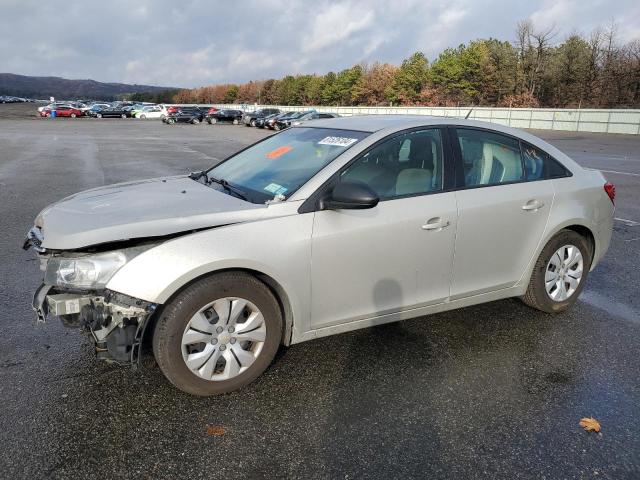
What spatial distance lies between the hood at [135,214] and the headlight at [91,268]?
8cm

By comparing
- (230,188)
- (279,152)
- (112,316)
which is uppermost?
(279,152)

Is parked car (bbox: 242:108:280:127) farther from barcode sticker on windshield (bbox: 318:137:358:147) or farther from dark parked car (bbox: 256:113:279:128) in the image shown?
barcode sticker on windshield (bbox: 318:137:358:147)

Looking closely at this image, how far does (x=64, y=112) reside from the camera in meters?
58.2

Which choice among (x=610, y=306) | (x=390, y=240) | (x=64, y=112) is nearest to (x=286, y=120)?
(x=64, y=112)

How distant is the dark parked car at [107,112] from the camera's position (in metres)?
60.7

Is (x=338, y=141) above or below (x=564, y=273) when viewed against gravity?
above

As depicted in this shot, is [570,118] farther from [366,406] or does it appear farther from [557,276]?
[366,406]

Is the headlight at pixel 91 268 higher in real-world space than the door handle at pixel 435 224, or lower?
lower

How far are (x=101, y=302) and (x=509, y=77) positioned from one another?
70.1 meters

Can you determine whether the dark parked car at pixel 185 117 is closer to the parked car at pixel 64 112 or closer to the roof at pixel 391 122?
the parked car at pixel 64 112

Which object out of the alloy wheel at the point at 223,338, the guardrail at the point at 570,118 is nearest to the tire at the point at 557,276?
the alloy wheel at the point at 223,338

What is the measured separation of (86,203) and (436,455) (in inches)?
104

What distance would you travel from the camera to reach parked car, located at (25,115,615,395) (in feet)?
9.36

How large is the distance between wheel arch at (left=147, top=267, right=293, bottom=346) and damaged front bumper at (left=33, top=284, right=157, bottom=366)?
95 mm
